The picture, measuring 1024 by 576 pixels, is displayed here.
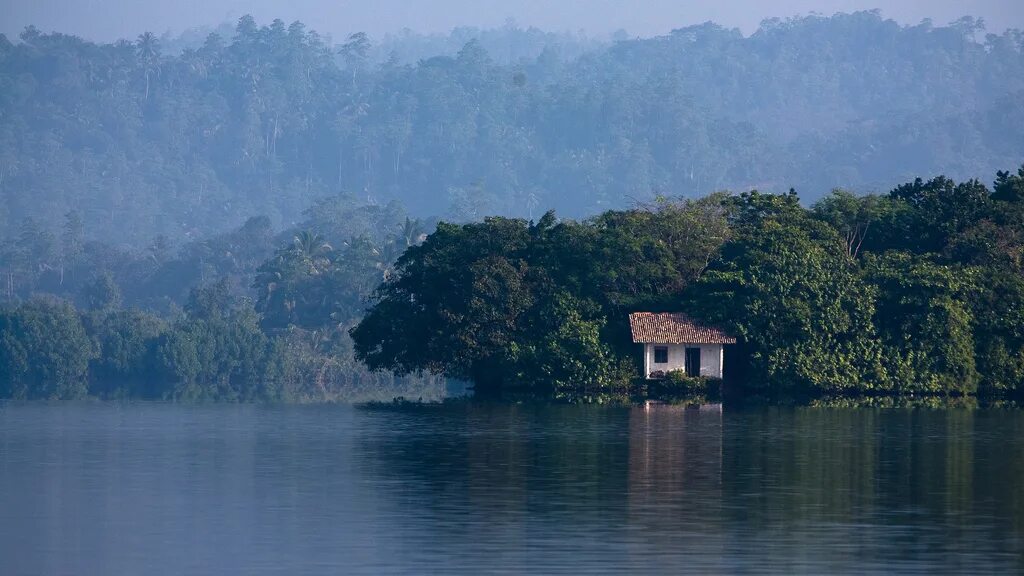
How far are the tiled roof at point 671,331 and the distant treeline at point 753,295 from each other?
616 mm

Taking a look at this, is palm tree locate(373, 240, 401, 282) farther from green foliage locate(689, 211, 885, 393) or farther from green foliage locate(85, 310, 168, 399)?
green foliage locate(689, 211, 885, 393)

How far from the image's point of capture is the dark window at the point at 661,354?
173 feet

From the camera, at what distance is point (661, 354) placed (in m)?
52.7

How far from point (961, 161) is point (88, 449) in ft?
A: 505

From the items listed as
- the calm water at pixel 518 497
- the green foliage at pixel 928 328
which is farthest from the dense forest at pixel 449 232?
the calm water at pixel 518 497

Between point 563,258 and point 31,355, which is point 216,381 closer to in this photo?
point 31,355

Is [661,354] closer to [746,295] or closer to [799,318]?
[746,295]

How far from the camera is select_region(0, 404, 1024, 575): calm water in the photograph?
1962 centimetres

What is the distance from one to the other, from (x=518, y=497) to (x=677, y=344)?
92.1 feet

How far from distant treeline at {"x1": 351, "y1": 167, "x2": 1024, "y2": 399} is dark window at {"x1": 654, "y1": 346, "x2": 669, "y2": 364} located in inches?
27.5

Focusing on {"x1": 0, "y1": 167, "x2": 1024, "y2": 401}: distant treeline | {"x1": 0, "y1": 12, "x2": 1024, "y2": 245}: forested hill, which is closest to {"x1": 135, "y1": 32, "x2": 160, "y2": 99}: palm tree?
{"x1": 0, "y1": 12, "x2": 1024, "y2": 245}: forested hill

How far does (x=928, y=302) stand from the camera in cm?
5069

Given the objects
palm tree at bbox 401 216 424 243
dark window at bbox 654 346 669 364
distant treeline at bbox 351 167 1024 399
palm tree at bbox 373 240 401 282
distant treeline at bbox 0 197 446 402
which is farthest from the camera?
palm tree at bbox 401 216 424 243

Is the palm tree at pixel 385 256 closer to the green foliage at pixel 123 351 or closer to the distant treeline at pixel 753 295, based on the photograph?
the green foliage at pixel 123 351
